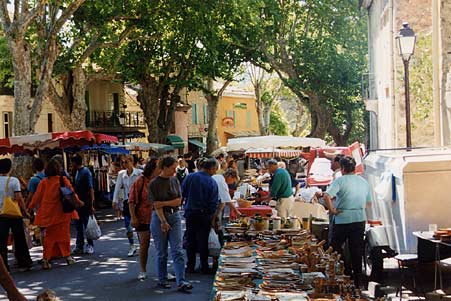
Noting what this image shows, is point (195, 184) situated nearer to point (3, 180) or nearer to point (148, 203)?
point (148, 203)

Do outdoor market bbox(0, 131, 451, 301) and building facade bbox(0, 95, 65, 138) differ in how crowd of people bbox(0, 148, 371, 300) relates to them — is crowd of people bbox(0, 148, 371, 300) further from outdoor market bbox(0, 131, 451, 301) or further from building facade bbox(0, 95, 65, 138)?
building facade bbox(0, 95, 65, 138)

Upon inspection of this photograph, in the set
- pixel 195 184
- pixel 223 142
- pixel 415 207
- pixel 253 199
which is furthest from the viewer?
pixel 223 142

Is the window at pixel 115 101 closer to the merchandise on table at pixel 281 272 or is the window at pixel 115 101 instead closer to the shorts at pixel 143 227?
the shorts at pixel 143 227

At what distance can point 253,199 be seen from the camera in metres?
16.6

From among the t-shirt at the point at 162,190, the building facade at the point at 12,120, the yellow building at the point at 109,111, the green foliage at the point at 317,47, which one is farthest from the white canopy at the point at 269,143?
the yellow building at the point at 109,111

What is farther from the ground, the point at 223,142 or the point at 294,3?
the point at 294,3

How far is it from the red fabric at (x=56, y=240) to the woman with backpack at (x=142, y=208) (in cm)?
199

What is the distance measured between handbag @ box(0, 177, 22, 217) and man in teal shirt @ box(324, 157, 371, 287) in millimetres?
4860

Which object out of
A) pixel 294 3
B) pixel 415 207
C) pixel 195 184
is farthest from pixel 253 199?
pixel 294 3

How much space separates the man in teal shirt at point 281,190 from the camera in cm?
1412

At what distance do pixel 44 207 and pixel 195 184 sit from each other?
2582 mm

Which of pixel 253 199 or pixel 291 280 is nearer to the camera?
pixel 291 280

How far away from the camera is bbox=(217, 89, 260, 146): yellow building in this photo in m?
75.2

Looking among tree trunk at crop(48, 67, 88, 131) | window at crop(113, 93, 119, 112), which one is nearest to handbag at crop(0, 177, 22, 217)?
tree trunk at crop(48, 67, 88, 131)
